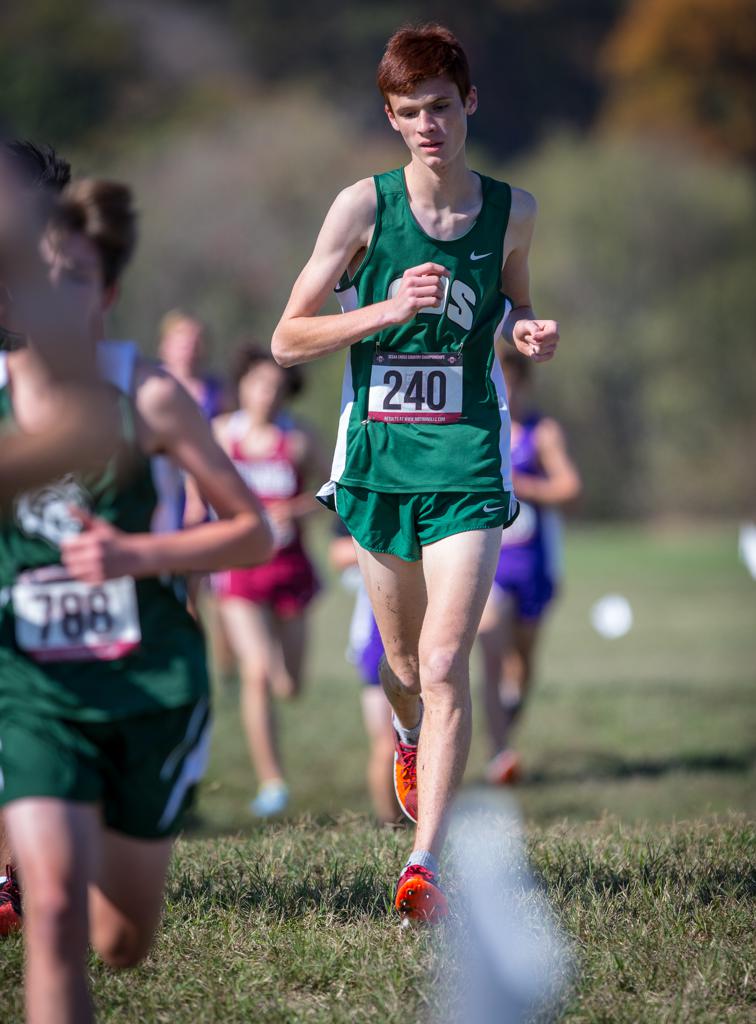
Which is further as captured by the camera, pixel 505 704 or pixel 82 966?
pixel 505 704

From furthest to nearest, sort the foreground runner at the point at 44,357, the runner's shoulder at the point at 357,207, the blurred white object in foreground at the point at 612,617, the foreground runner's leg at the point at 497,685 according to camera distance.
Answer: the blurred white object in foreground at the point at 612,617
the foreground runner's leg at the point at 497,685
the runner's shoulder at the point at 357,207
the foreground runner at the point at 44,357

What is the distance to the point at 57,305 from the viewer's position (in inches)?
119

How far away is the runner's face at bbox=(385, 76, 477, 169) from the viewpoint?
14.3ft

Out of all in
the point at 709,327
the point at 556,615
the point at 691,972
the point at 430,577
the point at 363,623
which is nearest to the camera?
the point at 691,972

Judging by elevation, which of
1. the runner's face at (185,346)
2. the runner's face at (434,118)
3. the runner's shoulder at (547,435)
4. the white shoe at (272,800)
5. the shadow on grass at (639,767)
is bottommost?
the shadow on grass at (639,767)

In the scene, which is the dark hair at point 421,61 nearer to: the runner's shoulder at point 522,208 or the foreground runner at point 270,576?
the runner's shoulder at point 522,208

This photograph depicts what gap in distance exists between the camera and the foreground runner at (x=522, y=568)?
874 cm

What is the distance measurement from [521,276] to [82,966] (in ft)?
8.46

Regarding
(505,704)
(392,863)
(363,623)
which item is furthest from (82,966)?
(505,704)

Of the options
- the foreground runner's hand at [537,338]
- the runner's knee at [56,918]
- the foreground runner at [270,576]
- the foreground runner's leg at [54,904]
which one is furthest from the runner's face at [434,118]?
the foreground runner at [270,576]

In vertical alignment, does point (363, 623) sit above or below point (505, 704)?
above

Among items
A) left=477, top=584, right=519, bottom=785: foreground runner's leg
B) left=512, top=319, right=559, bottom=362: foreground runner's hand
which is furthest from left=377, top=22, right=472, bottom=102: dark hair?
left=477, top=584, right=519, bottom=785: foreground runner's leg

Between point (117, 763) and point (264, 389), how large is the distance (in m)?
6.28

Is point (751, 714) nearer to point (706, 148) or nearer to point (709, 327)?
point (709, 327)
